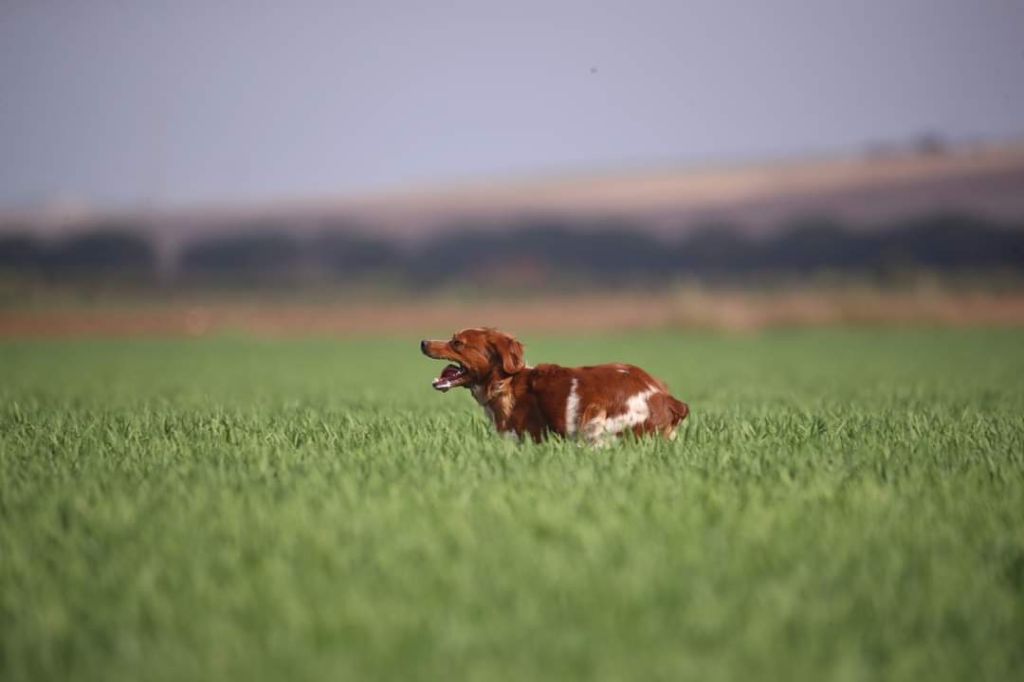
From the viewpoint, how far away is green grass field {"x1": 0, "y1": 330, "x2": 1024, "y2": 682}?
3750mm

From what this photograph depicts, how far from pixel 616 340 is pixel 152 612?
34.6 meters

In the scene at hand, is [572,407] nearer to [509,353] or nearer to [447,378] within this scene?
[509,353]

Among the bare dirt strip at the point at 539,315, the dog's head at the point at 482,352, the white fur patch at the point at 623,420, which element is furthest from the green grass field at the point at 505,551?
the bare dirt strip at the point at 539,315

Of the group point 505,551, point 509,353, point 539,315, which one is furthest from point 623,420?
point 539,315

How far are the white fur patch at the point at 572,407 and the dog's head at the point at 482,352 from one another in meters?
0.46

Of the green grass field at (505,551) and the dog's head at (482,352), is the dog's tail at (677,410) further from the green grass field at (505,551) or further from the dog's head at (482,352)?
the dog's head at (482,352)

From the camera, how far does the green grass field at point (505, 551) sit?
375 centimetres

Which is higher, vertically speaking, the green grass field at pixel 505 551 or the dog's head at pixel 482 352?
the dog's head at pixel 482 352

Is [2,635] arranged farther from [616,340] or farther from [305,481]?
[616,340]

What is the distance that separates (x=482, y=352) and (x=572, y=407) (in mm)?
795

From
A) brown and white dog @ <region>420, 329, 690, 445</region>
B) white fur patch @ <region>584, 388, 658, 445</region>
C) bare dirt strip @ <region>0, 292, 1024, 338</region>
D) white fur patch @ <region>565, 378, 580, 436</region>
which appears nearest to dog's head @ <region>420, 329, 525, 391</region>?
brown and white dog @ <region>420, 329, 690, 445</region>

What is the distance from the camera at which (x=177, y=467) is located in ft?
23.1

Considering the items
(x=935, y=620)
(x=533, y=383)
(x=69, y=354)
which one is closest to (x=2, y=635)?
(x=935, y=620)

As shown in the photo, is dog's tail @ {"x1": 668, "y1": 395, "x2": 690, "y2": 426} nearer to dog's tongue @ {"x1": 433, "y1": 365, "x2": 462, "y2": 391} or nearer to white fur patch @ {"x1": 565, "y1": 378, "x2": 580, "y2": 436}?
white fur patch @ {"x1": 565, "y1": 378, "x2": 580, "y2": 436}
